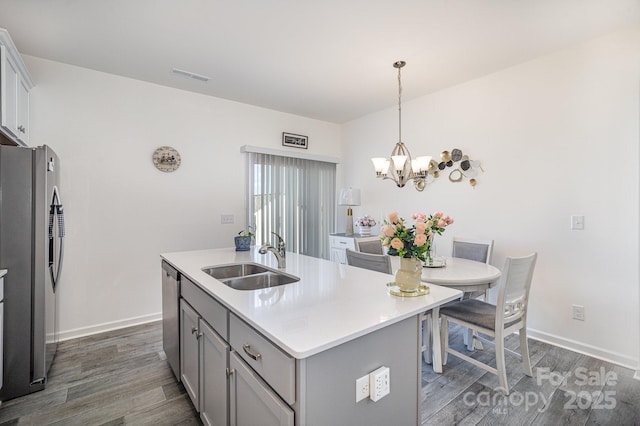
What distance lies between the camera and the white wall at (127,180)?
293 cm

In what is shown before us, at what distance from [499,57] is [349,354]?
2.98 metres

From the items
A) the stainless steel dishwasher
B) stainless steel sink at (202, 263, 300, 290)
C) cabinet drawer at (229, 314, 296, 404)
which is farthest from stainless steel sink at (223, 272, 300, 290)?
cabinet drawer at (229, 314, 296, 404)

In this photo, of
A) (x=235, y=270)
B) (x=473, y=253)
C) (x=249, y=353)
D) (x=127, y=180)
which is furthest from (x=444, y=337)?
(x=127, y=180)

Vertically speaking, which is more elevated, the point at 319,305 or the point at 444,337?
the point at 319,305

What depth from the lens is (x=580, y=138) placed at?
2580mm

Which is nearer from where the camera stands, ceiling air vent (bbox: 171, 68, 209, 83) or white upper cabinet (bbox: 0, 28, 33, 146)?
white upper cabinet (bbox: 0, 28, 33, 146)

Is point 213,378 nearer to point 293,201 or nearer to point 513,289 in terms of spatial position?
point 513,289

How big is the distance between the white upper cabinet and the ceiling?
245 mm

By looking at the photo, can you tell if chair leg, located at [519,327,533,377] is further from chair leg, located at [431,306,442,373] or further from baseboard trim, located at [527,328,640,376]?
baseboard trim, located at [527,328,640,376]

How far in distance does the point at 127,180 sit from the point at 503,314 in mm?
3621

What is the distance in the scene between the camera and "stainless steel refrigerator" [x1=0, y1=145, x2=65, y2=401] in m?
1.95

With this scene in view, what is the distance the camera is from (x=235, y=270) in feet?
7.15

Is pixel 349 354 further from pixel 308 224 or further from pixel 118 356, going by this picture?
pixel 308 224

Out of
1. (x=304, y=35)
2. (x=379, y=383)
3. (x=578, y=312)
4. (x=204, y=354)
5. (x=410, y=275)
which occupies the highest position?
(x=304, y=35)
